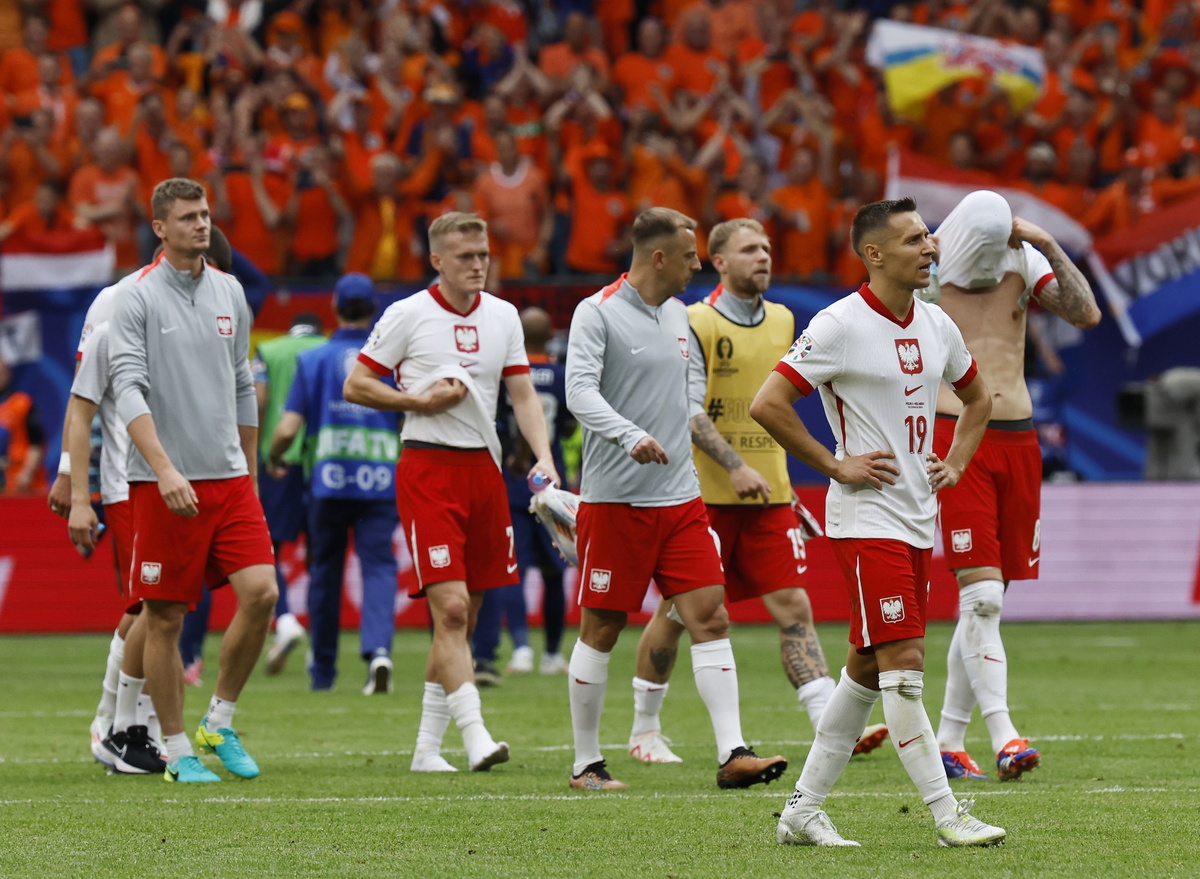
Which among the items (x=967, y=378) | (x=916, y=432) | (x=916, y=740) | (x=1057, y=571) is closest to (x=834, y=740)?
(x=916, y=740)

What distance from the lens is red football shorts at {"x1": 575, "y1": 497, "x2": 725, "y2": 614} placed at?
775 cm

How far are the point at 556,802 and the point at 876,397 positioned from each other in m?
2.24

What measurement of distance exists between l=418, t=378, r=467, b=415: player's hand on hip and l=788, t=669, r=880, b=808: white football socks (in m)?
2.70

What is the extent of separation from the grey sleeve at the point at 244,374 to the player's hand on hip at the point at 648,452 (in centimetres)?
209

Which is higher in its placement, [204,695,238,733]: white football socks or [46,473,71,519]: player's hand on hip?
[46,473,71,519]: player's hand on hip

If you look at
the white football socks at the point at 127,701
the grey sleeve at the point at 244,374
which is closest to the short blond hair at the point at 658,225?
the grey sleeve at the point at 244,374

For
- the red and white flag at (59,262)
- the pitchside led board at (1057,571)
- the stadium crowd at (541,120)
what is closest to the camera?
the pitchside led board at (1057,571)

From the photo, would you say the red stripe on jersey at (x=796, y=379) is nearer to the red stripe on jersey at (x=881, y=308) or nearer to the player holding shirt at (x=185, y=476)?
the red stripe on jersey at (x=881, y=308)

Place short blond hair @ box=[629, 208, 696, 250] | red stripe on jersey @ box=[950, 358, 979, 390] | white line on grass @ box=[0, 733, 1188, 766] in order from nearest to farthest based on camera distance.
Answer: red stripe on jersey @ box=[950, 358, 979, 390] → short blond hair @ box=[629, 208, 696, 250] → white line on grass @ box=[0, 733, 1188, 766]

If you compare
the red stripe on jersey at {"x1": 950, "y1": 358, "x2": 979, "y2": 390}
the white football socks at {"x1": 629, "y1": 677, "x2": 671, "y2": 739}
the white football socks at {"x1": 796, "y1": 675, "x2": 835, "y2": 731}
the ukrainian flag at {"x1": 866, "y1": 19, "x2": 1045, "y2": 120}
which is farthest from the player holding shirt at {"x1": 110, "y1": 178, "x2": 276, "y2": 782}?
the ukrainian flag at {"x1": 866, "y1": 19, "x2": 1045, "y2": 120}

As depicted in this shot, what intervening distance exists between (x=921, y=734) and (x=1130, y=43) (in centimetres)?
1832

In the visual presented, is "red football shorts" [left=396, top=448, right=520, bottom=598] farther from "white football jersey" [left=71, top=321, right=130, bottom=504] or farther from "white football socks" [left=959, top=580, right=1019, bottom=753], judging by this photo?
"white football socks" [left=959, top=580, right=1019, bottom=753]

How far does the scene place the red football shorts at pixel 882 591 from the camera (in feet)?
20.1

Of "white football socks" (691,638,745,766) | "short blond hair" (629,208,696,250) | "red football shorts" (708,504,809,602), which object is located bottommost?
"white football socks" (691,638,745,766)
